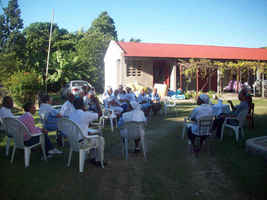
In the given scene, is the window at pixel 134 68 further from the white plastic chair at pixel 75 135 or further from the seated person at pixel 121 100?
the white plastic chair at pixel 75 135

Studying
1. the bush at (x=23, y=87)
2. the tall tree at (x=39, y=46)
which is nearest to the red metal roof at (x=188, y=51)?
the bush at (x=23, y=87)

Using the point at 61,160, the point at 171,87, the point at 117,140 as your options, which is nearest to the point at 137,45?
the point at 171,87

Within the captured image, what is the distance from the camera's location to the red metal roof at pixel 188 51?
2151 cm

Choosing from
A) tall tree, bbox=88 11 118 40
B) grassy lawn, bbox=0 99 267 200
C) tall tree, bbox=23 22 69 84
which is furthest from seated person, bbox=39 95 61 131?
tall tree, bbox=88 11 118 40

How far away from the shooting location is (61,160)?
5.63m

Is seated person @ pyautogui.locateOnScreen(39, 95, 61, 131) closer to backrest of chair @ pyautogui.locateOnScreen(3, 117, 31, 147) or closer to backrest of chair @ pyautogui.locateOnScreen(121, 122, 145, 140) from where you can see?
backrest of chair @ pyautogui.locateOnScreen(3, 117, 31, 147)

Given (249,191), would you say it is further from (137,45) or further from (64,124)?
(137,45)

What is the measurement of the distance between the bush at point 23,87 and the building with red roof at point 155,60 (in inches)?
332

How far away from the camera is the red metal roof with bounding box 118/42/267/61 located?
70.6 ft

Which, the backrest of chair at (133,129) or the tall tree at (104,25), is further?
the tall tree at (104,25)

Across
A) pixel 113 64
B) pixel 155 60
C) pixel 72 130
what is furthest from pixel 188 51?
pixel 72 130

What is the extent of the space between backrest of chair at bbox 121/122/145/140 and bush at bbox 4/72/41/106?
30.5 feet

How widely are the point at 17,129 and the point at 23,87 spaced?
29.2 ft

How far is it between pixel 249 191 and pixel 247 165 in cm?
121
